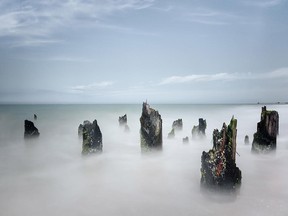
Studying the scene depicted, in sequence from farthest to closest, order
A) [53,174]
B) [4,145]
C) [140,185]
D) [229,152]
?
1. [4,145]
2. [53,174]
3. [140,185]
4. [229,152]

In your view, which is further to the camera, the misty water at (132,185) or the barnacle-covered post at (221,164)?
the barnacle-covered post at (221,164)

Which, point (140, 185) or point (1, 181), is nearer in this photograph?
point (140, 185)

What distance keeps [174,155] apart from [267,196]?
11330mm

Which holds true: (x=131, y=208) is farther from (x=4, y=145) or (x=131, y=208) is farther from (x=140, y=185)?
(x=4, y=145)

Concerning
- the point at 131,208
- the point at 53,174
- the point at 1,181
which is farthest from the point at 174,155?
the point at 1,181

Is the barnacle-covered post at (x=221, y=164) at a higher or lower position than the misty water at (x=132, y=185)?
higher

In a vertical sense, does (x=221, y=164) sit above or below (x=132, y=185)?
above

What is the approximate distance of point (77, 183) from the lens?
18.2 m

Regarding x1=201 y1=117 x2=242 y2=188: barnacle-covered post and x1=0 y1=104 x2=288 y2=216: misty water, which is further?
x1=201 y1=117 x2=242 y2=188: barnacle-covered post

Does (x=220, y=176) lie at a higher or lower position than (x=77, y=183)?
higher

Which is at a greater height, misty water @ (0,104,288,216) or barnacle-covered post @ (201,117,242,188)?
barnacle-covered post @ (201,117,242,188)

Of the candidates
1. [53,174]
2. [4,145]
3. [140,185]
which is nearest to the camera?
[140,185]

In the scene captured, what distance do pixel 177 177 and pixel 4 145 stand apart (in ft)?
83.1

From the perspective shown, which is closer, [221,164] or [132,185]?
[221,164]
